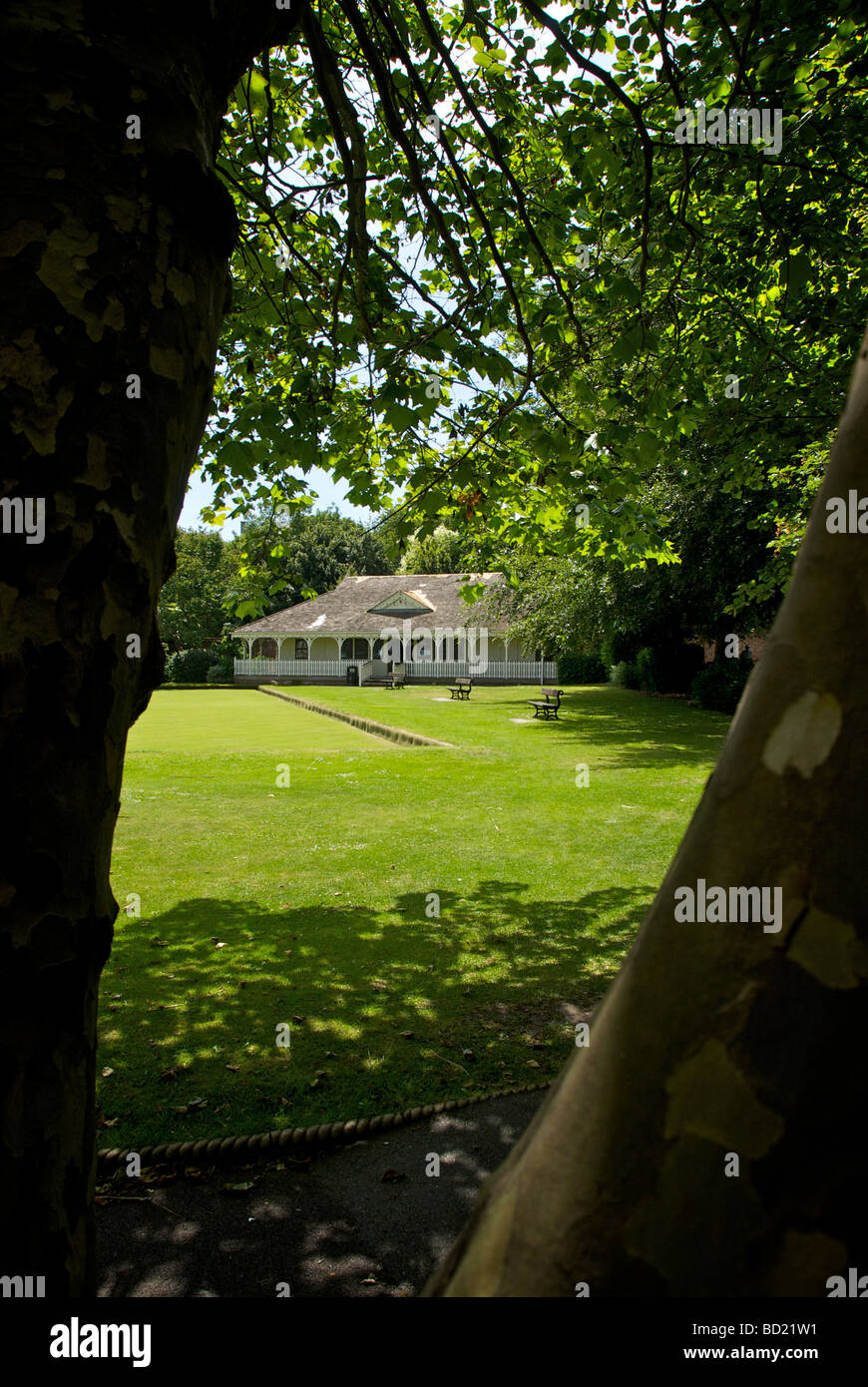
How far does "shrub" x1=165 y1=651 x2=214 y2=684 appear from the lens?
47688 millimetres

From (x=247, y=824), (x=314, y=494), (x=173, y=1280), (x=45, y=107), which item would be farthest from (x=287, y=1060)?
(x=247, y=824)

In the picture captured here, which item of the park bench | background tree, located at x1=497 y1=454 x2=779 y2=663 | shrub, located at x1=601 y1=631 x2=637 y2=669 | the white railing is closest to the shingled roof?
the white railing

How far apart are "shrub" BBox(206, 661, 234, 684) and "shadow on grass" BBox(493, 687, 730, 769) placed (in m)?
22.9

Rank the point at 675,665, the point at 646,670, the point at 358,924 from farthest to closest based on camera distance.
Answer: the point at 646,670 → the point at 675,665 → the point at 358,924

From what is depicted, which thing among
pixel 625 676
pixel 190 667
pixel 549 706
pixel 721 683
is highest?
pixel 190 667

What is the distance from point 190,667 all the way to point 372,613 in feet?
40.3

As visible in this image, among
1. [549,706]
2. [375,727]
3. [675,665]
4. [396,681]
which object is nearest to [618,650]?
[675,665]

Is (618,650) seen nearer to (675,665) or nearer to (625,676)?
(625,676)

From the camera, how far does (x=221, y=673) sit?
47.2 meters

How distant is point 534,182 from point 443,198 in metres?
1.43

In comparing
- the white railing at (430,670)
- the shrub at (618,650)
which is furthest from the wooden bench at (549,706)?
the white railing at (430,670)

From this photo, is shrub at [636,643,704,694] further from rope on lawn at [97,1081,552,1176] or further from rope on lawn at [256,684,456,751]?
rope on lawn at [97,1081,552,1176]

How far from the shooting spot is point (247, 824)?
1059 cm
